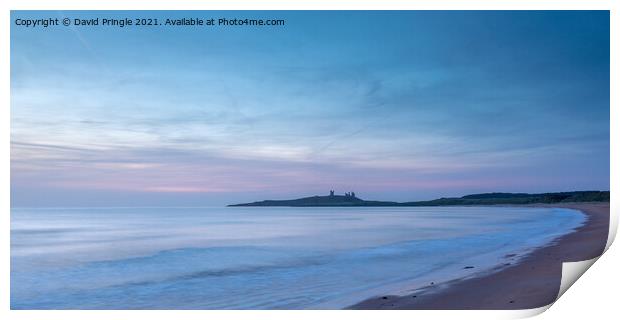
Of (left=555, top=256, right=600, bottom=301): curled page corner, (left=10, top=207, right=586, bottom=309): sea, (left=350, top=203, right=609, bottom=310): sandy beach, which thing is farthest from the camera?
(left=10, top=207, right=586, bottom=309): sea

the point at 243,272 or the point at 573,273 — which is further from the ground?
the point at 573,273

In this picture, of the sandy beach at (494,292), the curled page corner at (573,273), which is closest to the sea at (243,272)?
the sandy beach at (494,292)

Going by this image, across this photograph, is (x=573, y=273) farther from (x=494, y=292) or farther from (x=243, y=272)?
(x=243, y=272)

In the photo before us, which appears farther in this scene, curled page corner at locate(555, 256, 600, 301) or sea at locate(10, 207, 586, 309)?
sea at locate(10, 207, 586, 309)

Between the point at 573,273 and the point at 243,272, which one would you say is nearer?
the point at 573,273

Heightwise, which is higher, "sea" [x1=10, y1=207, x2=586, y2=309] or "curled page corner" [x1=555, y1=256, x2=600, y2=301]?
"curled page corner" [x1=555, y1=256, x2=600, y2=301]

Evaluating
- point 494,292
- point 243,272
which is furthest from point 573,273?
point 243,272

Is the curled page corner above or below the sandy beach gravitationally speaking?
above

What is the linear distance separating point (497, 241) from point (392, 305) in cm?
707

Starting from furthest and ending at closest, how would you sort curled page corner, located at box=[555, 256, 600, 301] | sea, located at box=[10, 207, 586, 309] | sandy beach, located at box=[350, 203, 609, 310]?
sea, located at box=[10, 207, 586, 309]
curled page corner, located at box=[555, 256, 600, 301]
sandy beach, located at box=[350, 203, 609, 310]

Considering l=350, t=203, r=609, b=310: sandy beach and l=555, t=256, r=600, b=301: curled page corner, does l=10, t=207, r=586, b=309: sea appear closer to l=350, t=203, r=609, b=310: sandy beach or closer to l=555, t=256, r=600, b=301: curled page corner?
l=350, t=203, r=609, b=310: sandy beach

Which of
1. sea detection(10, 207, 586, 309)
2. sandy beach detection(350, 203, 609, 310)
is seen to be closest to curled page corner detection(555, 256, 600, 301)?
sandy beach detection(350, 203, 609, 310)
